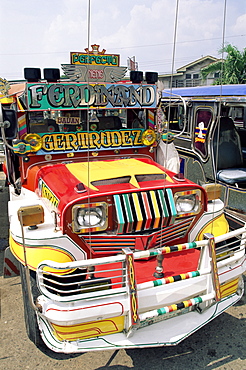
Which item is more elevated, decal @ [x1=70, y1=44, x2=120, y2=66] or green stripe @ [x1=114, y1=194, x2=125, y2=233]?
decal @ [x1=70, y1=44, x2=120, y2=66]

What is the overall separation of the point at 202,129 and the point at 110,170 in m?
4.04

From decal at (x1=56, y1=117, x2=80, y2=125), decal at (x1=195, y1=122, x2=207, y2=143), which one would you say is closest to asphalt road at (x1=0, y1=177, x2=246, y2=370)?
decal at (x1=56, y1=117, x2=80, y2=125)

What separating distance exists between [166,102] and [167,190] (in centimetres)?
701

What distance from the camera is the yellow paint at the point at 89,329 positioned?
2633mm

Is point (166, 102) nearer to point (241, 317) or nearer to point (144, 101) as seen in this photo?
point (144, 101)

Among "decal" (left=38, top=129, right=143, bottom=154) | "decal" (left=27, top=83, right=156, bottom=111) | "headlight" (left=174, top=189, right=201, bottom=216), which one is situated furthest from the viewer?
"decal" (left=38, top=129, right=143, bottom=154)

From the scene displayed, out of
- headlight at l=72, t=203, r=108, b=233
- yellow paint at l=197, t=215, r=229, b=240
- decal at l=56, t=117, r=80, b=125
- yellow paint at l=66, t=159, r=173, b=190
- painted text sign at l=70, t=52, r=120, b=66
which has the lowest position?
yellow paint at l=197, t=215, r=229, b=240

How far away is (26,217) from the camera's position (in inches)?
117

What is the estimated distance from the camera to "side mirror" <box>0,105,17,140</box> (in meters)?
3.37

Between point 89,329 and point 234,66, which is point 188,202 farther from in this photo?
point 234,66

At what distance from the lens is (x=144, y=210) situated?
3.18 meters

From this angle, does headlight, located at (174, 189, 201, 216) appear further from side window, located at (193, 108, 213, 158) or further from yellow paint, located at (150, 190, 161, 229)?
side window, located at (193, 108, 213, 158)

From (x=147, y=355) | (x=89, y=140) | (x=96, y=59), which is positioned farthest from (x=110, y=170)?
(x=147, y=355)

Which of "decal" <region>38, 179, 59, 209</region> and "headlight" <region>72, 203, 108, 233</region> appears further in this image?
"decal" <region>38, 179, 59, 209</region>
